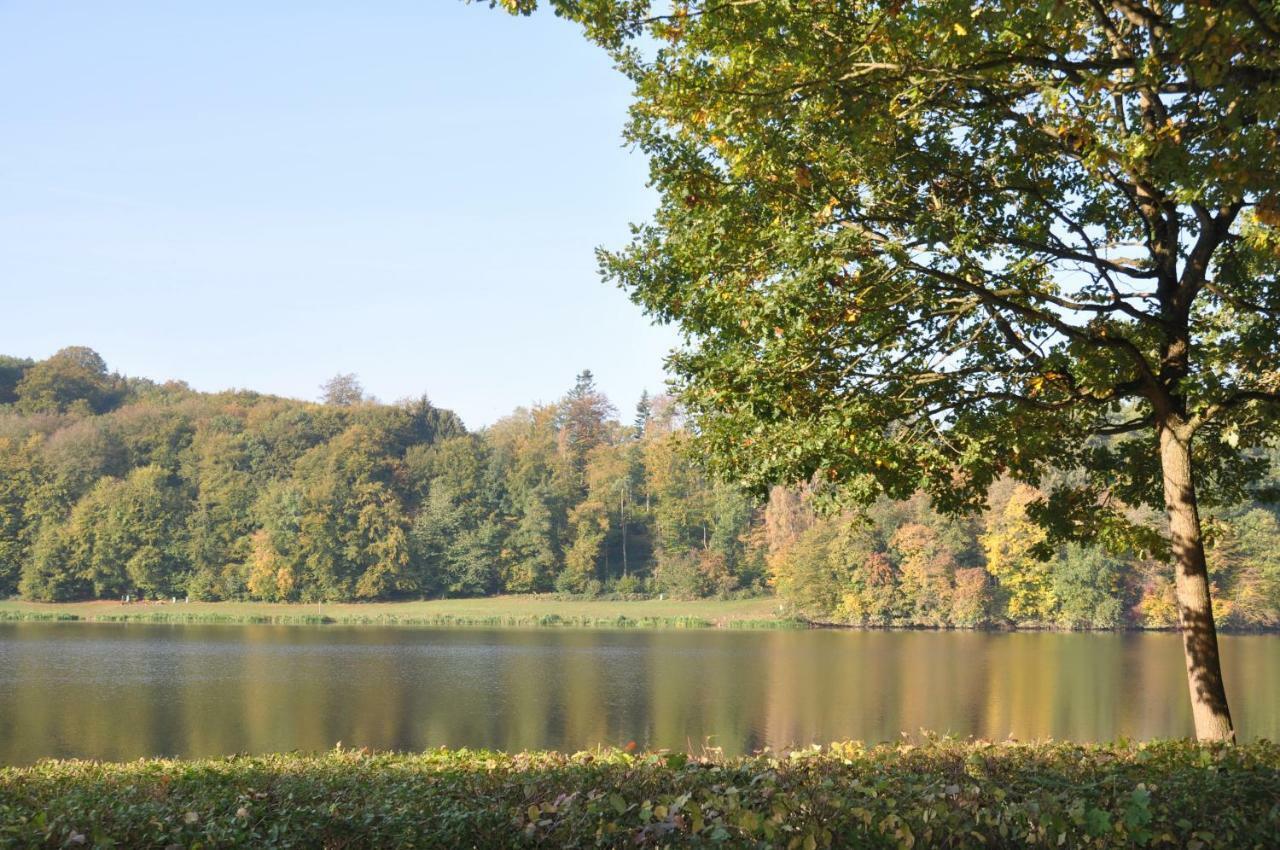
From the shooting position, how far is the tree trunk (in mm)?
8445

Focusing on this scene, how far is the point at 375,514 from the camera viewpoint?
65.6 metres

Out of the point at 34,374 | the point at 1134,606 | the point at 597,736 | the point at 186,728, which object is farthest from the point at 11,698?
the point at 34,374

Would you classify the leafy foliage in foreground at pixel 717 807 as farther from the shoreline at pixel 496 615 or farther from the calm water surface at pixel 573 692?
the shoreline at pixel 496 615

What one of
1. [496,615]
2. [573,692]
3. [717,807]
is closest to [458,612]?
[496,615]

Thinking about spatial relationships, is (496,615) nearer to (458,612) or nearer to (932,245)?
(458,612)

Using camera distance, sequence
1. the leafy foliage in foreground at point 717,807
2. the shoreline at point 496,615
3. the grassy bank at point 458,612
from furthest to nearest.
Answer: the grassy bank at point 458,612, the shoreline at point 496,615, the leafy foliage in foreground at point 717,807

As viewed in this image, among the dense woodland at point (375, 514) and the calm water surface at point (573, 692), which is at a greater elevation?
the dense woodland at point (375, 514)

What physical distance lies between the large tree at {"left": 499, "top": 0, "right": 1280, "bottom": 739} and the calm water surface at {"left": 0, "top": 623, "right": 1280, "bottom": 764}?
5.84m

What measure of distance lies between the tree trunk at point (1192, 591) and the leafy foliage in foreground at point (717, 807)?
2.46 metres

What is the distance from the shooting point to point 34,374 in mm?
79625

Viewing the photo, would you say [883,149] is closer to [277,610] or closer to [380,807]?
[380,807]

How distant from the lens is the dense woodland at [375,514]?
62281 millimetres

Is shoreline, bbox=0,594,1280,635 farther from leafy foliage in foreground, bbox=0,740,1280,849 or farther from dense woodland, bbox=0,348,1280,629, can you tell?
leafy foliage in foreground, bbox=0,740,1280,849

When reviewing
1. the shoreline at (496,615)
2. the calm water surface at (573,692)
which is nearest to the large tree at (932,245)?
the calm water surface at (573,692)
